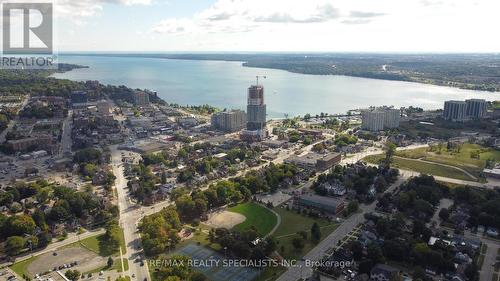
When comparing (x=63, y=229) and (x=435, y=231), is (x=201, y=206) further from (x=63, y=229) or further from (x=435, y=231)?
(x=435, y=231)

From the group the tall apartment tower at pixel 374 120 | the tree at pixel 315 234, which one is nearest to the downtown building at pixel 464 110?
the tall apartment tower at pixel 374 120

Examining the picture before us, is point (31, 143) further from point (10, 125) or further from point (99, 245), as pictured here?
point (99, 245)

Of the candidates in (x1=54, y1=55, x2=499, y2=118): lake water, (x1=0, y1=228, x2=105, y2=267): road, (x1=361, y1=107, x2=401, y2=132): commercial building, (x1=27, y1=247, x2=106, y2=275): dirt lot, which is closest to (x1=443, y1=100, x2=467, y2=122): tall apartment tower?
(x1=361, y1=107, x2=401, y2=132): commercial building

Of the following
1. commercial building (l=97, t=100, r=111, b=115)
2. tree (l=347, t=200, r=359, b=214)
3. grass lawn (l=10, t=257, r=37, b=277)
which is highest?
commercial building (l=97, t=100, r=111, b=115)

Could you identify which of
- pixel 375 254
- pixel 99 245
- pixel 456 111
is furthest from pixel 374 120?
pixel 99 245

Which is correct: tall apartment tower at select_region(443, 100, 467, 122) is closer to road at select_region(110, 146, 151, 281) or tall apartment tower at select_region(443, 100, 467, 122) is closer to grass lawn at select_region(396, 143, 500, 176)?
grass lawn at select_region(396, 143, 500, 176)

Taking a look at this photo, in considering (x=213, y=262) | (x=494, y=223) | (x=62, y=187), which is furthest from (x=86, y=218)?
(x=494, y=223)

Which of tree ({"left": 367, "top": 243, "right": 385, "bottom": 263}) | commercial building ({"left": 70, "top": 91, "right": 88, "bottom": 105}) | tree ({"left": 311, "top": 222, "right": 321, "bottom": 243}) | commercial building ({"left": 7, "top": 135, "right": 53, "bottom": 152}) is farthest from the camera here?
commercial building ({"left": 70, "top": 91, "right": 88, "bottom": 105})
